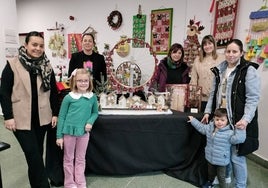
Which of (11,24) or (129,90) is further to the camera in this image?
(11,24)

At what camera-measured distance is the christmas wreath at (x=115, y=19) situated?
380cm

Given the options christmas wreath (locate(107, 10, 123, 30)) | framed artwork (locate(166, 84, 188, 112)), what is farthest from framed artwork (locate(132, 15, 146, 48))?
framed artwork (locate(166, 84, 188, 112))

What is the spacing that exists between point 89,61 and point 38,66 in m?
0.81

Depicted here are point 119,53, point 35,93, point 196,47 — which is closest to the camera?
point 35,93

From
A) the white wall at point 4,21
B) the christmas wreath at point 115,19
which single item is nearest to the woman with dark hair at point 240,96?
the christmas wreath at point 115,19

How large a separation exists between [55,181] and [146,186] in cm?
79

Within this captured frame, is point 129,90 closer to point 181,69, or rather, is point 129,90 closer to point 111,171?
point 181,69

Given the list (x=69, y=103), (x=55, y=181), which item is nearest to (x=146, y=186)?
(x=55, y=181)

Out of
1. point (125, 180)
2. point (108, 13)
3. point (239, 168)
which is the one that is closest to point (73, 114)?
point (125, 180)

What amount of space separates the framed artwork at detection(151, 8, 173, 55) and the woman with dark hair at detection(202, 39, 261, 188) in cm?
175

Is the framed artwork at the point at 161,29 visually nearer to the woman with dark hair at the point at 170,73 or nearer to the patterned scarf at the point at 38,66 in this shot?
the woman with dark hair at the point at 170,73

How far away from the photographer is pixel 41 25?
4902mm

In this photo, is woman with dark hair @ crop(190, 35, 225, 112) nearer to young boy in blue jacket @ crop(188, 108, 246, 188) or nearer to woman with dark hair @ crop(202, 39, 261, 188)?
woman with dark hair @ crop(202, 39, 261, 188)

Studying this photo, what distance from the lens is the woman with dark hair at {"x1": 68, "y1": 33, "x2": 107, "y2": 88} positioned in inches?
89.7
